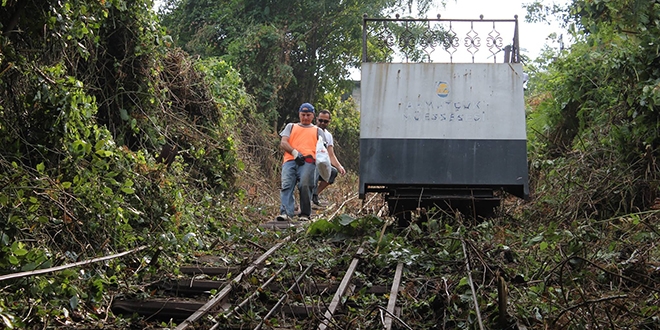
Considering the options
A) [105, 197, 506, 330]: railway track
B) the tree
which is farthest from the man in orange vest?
the tree

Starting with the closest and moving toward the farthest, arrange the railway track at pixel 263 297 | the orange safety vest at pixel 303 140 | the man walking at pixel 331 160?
the railway track at pixel 263 297 < the orange safety vest at pixel 303 140 < the man walking at pixel 331 160

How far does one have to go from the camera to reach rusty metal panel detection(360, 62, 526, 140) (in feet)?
33.5

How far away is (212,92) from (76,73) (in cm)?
422

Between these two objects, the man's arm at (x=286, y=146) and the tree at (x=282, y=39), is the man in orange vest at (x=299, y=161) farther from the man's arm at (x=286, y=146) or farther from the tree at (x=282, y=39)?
the tree at (x=282, y=39)

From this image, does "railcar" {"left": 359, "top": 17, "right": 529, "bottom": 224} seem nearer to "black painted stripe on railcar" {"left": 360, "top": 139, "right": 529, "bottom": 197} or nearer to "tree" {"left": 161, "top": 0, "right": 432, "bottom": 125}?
"black painted stripe on railcar" {"left": 360, "top": 139, "right": 529, "bottom": 197}

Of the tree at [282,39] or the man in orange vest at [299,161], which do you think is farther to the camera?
the tree at [282,39]

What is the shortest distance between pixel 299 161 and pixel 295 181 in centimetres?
37

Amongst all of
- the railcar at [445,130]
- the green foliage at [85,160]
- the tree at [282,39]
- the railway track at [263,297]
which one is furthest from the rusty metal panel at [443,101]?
the tree at [282,39]

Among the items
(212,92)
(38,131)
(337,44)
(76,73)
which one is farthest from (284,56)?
(38,131)

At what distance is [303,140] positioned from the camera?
12.0m

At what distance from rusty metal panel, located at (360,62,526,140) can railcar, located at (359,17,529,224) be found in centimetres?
1

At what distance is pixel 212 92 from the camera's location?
12.9 metres

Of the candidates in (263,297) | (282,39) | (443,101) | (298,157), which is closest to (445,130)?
(443,101)

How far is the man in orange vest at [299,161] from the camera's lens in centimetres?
1190
